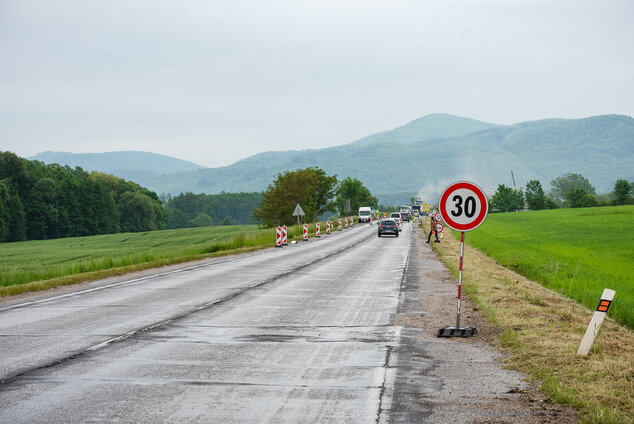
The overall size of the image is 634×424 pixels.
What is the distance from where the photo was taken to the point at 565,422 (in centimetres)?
564

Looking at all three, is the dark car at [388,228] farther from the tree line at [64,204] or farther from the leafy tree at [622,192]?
the leafy tree at [622,192]

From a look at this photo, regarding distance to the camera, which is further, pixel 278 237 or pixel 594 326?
pixel 278 237

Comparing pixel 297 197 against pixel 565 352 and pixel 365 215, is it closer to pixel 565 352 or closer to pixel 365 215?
pixel 365 215

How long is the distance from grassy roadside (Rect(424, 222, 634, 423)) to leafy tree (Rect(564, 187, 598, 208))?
149783mm

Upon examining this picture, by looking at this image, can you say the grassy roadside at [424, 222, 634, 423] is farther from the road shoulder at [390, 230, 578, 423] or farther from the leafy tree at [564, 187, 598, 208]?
the leafy tree at [564, 187, 598, 208]

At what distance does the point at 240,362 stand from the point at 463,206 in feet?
14.8

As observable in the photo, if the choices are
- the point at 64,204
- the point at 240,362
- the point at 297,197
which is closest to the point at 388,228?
the point at 297,197

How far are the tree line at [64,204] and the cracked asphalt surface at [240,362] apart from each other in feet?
305

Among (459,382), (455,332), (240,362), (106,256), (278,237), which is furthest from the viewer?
(106,256)

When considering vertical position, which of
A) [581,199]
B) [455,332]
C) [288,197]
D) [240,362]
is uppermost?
[288,197]

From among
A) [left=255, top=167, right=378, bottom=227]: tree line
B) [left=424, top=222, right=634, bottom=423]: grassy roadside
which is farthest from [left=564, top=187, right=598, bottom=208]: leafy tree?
[left=424, top=222, right=634, bottom=423]: grassy roadside

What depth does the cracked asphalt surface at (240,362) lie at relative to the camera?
5.98 meters

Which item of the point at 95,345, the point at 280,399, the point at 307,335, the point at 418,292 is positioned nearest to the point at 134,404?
the point at 280,399

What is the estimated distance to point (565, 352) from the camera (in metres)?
8.34
